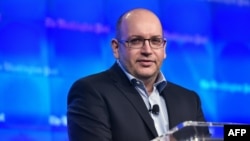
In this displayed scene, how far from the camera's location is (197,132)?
161 centimetres

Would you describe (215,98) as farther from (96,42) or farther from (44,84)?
(44,84)

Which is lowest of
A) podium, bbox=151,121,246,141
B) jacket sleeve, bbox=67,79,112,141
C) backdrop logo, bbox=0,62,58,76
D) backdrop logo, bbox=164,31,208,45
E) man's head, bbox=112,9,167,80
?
podium, bbox=151,121,246,141

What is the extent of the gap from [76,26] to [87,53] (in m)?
0.20

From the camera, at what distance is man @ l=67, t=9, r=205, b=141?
227cm

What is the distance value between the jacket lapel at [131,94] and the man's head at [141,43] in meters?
0.05

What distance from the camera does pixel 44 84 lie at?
11.7 ft

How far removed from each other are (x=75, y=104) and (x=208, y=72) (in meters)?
1.97

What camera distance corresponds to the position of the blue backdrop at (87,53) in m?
3.47

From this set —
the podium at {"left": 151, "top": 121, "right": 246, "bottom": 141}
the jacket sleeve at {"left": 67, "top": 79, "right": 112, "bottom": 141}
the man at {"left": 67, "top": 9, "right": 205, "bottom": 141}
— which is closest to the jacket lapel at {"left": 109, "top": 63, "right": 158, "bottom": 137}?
the man at {"left": 67, "top": 9, "right": 205, "bottom": 141}

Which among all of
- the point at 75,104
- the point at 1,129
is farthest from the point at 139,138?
the point at 1,129

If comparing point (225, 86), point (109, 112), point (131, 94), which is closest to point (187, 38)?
point (225, 86)

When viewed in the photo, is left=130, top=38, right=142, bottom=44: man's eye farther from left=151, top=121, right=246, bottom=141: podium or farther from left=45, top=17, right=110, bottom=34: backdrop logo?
left=45, top=17, right=110, bottom=34: backdrop logo

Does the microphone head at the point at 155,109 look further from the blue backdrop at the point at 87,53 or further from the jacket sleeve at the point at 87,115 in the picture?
the blue backdrop at the point at 87,53

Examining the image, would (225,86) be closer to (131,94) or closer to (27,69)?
Answer: (27,69)
